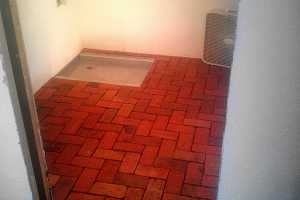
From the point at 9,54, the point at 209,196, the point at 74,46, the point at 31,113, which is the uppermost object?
the point at 9,54

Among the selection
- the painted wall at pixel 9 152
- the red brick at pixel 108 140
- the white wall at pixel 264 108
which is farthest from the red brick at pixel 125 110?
the white wall at pixel 264 108

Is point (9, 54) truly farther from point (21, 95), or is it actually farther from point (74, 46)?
point (74, 46)

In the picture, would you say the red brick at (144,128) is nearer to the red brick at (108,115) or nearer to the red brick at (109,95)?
the red brick at (108,115)

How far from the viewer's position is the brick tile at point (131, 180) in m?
1.65

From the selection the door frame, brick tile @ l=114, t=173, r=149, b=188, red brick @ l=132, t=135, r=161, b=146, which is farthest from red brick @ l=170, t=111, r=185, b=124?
the door frame

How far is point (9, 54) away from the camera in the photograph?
94cm

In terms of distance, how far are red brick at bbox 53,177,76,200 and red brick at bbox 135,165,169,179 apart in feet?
1.08

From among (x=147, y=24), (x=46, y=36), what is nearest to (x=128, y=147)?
(x=46, y=36)

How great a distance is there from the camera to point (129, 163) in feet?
5.91

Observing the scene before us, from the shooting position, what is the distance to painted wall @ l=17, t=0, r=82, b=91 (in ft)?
7.66

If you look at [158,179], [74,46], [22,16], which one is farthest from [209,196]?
[74,46]

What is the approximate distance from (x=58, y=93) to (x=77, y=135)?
596mm

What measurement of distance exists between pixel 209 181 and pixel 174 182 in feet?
0.57

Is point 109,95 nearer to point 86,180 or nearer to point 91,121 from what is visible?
point 91,121
